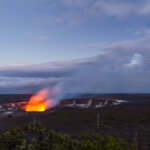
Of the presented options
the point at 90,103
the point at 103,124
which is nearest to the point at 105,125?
the point at 103,124

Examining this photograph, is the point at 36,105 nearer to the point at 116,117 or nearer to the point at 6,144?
the point at 116,117

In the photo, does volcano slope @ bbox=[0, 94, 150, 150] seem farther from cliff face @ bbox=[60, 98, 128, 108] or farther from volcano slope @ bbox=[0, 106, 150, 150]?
cliff face @ bbox=[60, 98, 128, 108]

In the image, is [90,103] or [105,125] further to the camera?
[90,103]

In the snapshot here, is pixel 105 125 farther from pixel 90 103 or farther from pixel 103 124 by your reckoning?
pixel 90 103

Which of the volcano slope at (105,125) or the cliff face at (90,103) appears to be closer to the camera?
the volcano slope at (105,125)

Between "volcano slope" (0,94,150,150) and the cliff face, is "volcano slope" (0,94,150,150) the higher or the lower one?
the higher one

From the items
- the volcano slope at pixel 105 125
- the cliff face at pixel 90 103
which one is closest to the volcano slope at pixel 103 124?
the volcano slope at pixel 105 125

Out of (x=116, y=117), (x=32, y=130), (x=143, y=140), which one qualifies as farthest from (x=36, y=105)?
(x=143, y=140)

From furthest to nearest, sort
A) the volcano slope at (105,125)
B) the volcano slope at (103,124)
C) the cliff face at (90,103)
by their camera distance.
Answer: the cliff face at (90,103) < the volcano slope at (103,124) < the volcano slope at (105,125)

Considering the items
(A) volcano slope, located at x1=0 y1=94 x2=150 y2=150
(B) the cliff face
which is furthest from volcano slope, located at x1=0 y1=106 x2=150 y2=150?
(B) the cliff face

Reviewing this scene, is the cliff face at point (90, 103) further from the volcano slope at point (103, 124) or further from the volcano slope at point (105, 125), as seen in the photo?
the volcano slope at point (105, 125)

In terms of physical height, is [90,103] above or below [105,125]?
below
